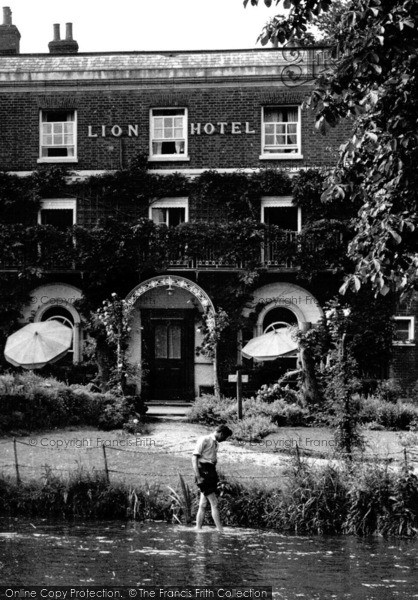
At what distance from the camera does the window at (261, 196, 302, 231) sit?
94.5 feet

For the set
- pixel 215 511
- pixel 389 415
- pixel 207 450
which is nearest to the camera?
pixel 215 511

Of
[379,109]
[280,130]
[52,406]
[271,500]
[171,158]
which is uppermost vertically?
[280,130]

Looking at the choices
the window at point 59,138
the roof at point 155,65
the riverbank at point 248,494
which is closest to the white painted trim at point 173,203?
the window at point 59,138

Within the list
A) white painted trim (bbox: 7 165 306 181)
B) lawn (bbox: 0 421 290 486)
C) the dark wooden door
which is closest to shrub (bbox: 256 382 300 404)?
lawn (bbox: 0 421 290 486)

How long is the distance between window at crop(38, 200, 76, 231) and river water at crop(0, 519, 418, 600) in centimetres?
1599

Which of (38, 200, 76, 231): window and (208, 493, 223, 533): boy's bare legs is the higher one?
(38, 200, 76, 231): window

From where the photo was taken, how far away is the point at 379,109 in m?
11.3

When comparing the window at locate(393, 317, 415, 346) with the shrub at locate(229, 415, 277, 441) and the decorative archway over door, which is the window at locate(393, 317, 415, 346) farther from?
the shrub at locate(229, 415, 277, 441)

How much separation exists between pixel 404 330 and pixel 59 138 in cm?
1217

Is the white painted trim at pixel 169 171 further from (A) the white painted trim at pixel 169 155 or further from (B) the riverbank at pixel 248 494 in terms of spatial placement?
(B) the riverbank at pixel 248 494

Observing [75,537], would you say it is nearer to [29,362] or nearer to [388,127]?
[388,127]

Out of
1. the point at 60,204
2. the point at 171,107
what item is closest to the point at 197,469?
the point at 60,204

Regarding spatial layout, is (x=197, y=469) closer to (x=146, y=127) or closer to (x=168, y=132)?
(x=168, y=132)

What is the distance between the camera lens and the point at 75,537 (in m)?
13.8
